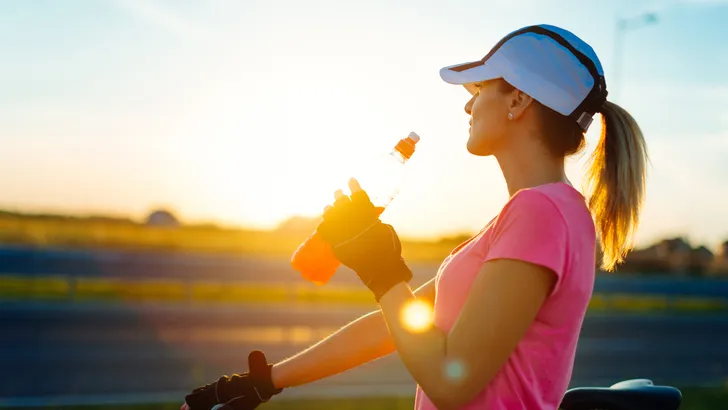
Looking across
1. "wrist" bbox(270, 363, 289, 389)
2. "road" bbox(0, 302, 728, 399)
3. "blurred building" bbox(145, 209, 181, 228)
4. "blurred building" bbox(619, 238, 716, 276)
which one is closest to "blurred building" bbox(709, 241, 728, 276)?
"blurred building" bbox(619, 238, 716, 276)

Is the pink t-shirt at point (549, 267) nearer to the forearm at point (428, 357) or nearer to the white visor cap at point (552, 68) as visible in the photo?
the forearm at point (428, 357)

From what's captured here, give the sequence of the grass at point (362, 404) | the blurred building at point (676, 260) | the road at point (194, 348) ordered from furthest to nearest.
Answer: the blurred building at point (676, 260) → the road at point (194, 348) → the grass at point (362, 404)

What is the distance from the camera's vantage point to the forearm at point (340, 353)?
2.29 m

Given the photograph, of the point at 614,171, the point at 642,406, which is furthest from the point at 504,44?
the point at 642,406

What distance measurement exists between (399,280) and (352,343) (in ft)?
1.36

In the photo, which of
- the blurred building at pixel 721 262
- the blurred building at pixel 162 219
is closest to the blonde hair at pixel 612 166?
the blurred building at pixel 721 262

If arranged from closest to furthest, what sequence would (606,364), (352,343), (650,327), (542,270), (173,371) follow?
(542,270)
(352,343)
(173,371)
(606,364)
(650,327)

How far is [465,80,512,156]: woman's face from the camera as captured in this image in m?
2.09

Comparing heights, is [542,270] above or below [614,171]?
below

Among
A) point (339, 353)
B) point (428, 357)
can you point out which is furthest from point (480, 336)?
point (339, 353)

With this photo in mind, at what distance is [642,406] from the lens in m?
2.32

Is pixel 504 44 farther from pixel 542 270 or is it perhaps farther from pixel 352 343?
pixel 352 343

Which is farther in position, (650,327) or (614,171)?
(650,327)

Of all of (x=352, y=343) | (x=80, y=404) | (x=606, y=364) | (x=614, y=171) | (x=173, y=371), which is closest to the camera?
(x=614, y=171)
